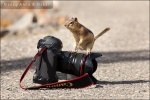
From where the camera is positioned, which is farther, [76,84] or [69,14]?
[69,14]

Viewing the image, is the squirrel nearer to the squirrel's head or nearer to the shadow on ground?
the squirrel's head

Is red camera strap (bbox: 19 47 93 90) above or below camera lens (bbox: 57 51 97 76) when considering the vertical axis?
below

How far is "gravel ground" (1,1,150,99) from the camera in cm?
679

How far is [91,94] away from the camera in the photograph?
6.69 m

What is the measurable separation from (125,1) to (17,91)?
13.5m

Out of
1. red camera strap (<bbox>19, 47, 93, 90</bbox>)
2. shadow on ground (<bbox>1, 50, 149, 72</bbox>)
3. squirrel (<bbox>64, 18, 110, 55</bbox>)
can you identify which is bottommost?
red camera strap (<bbox>19, 47, 93, 90</bbox>)

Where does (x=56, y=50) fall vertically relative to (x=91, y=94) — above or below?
above

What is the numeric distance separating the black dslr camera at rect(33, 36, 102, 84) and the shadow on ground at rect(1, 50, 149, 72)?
169cm

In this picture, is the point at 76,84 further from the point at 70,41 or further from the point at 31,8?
the point at 31,8

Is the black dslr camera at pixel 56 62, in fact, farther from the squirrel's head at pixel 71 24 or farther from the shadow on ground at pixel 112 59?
the shadow on ground at pixel 112 59

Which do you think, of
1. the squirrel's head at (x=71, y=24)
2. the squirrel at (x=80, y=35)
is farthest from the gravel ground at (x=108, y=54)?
the squirrel's head at (x=71, y=24)

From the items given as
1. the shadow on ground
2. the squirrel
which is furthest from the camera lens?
the shadow on ground

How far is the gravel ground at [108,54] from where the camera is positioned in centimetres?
679

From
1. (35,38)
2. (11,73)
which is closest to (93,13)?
(35,38)
